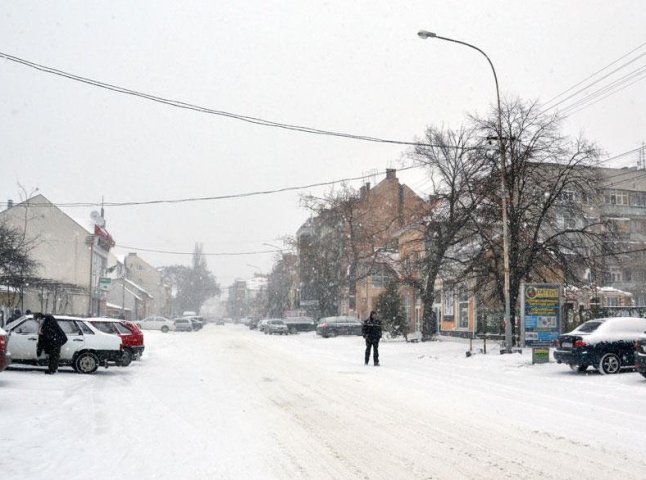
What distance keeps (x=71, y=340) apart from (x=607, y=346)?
1454cm

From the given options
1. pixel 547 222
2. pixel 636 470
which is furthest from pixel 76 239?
pixel 636 470

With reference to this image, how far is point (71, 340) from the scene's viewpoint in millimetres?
18625

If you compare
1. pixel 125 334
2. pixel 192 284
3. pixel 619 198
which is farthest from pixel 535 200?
pixel 192 284

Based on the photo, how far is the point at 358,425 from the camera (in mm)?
10305

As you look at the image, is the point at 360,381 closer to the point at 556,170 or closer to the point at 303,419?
the point at 303,419

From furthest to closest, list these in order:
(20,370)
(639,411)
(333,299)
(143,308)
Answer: (143,308) < (333,299) < (20,370) < (639,411)

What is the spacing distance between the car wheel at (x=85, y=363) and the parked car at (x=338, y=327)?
35.9 metres

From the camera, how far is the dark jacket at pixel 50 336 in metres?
17.4

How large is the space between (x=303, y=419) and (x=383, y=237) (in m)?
54.3

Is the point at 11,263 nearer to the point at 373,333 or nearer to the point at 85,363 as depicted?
Result: the point at 85,363

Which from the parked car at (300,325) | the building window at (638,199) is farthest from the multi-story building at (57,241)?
the building window at (638,199)

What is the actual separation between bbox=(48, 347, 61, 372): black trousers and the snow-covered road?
319 mm

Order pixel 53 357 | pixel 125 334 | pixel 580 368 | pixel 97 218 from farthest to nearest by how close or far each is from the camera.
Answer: pixel 97 218 → pixel 125 334 → pixel 580 368 → pixel 53 357

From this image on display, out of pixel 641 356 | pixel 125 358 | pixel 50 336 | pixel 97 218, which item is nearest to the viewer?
pixel 641 356
